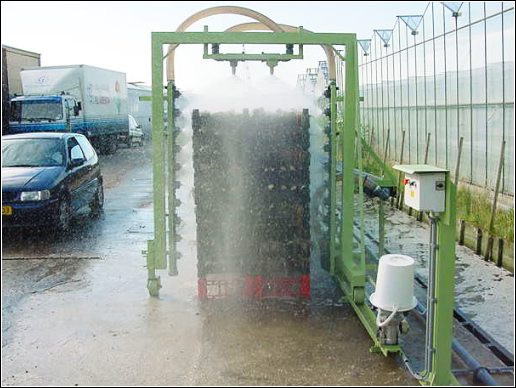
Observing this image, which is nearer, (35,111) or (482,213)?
(482,213)

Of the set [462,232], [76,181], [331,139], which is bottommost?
[462,232]

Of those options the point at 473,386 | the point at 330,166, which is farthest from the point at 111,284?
the point at 473,386

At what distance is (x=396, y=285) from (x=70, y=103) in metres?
19.1

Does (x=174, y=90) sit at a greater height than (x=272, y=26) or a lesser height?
lesser

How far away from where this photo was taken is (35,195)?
831 centimetres

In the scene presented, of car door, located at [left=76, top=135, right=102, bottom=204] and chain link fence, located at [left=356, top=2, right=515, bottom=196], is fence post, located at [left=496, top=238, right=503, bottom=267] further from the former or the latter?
car door, located at [left=76, top=135, right=102, bottom=204]

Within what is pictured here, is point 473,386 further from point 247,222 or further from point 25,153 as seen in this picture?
point 25,153

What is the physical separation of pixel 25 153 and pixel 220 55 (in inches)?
196

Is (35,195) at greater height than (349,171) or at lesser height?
lesser

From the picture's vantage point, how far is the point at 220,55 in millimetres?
5902

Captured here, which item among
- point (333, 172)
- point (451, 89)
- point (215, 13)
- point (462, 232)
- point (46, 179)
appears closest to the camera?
point (333, 172)

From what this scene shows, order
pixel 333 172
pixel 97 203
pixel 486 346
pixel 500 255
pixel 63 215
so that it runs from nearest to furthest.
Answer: pixel 486 346 → pixel 333 172 → pixel 500 255 → pixel 63 215 → pixel 97 203

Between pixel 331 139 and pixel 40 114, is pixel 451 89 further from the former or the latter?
pixel 40 114

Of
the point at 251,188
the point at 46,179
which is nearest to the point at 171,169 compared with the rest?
the point at 251,188
